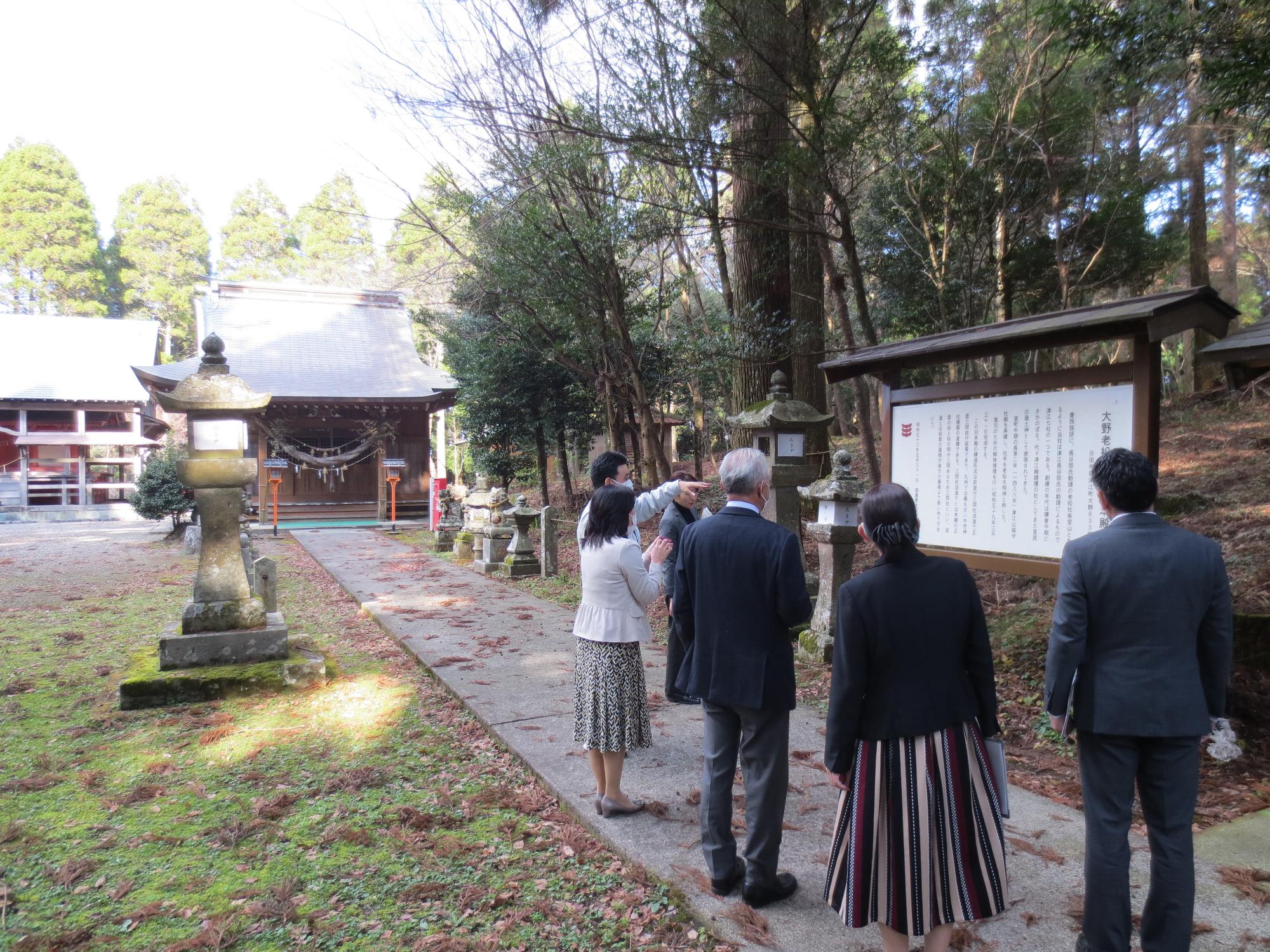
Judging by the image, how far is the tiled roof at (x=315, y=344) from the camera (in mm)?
20281

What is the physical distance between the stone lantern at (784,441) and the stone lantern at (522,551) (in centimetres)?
533

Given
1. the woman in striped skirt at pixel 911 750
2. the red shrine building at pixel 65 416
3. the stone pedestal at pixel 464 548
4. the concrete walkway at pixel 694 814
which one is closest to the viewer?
the woman in striped skirt at pixel 911 750

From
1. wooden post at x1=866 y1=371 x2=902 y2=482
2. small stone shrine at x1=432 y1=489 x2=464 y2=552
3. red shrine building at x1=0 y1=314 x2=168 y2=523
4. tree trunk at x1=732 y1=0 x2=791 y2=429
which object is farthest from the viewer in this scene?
red shrine building at x1=0 y1=314 x2=168 y2=523

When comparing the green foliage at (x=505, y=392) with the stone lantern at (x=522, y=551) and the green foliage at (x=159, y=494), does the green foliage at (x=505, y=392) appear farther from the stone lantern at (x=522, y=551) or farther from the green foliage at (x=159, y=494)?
the green foliage at (x=159, y=494)

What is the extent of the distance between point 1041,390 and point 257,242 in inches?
1661

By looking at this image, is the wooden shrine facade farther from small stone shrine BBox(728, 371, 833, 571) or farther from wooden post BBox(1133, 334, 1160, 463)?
small stone shrine BBox(728, 371, 833, 571)

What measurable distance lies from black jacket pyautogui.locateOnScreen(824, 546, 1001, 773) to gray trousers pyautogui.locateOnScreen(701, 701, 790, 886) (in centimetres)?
43

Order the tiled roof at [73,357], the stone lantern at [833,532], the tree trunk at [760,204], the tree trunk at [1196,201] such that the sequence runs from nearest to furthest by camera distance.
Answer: the stone lantern at [833,532], the tree trunk at [760,204], the tree trunk at [1196,201], the tiled roof at [73,357]

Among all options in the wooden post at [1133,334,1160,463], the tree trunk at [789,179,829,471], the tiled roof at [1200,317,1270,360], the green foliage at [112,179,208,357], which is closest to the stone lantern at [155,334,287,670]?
the tree trunk at [789,179,829,471]

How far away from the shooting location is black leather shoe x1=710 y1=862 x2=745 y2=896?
280 cm

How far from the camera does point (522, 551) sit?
11250mm

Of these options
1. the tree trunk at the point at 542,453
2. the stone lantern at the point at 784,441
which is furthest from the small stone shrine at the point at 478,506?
the stone lantern at the point at 784,441

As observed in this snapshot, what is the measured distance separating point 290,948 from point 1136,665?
3020mm

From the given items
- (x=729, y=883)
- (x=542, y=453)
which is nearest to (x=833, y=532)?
(x=729, y=883)
